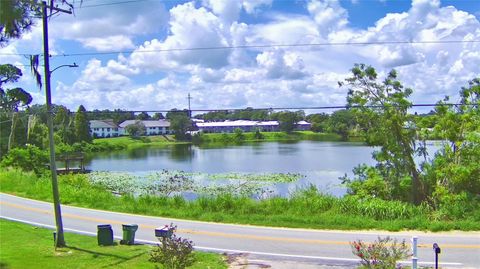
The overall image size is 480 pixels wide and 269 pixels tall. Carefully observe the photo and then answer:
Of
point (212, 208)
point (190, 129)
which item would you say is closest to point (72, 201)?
point (212, 208)

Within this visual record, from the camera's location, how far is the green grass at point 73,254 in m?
14.5

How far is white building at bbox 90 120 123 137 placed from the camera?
150 meters

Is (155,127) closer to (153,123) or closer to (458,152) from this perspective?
(153,123)

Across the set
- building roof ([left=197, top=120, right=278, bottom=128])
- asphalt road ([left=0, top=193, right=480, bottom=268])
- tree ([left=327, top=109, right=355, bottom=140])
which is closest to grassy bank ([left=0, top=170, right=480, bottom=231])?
asphalt road ([left=0, top=193, right=480, bottom=268])

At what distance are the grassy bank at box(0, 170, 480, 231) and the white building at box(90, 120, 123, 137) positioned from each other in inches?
4933

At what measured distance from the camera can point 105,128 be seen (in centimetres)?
15225

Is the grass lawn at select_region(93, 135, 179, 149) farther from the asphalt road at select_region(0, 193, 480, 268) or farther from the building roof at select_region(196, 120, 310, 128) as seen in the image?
the asphalt road at select_region(0, 193, 480, 268)

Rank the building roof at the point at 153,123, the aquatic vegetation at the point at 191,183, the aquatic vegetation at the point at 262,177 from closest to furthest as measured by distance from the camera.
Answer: the aquatic vegetation at the point at 191,183 → the aquatic vegetation at the point at 262,177 → the building roof at the point at 153,123

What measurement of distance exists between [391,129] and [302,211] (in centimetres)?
605

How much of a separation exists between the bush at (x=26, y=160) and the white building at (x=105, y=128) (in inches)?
4186

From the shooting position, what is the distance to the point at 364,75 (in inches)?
973

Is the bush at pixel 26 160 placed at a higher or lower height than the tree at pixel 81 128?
lower

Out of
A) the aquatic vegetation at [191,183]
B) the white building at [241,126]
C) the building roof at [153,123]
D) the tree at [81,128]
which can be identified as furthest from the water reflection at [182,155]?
the building roof at [153,123]

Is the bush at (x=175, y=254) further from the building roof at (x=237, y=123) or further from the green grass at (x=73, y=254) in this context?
the building roof at (x=237, y=123)
